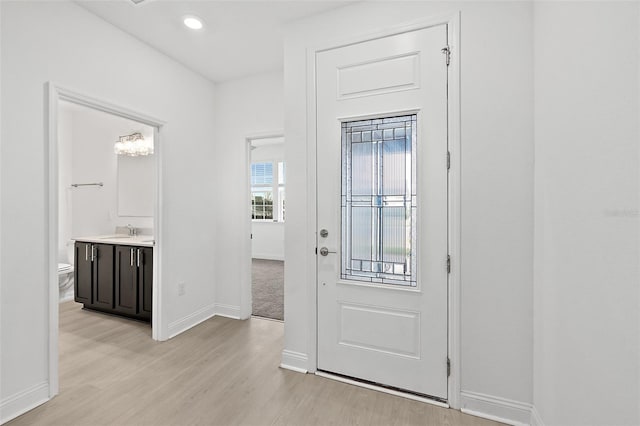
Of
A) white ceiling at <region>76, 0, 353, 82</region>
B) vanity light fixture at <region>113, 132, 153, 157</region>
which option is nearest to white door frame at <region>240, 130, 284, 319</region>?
white ceiling at <region>76, 0, 353, 82</region>

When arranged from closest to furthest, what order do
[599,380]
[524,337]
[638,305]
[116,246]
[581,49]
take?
[638,305] < [599,380] < [581,49] < [524,337] < [116,246]

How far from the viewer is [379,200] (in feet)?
6.93

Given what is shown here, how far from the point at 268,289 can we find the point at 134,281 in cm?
191

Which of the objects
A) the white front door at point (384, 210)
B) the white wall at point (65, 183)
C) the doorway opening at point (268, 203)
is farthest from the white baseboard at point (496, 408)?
the white wall at point (65, 183)

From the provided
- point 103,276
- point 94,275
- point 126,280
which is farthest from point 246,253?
point 94,275

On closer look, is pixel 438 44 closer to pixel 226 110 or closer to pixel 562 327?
pixel 562 327

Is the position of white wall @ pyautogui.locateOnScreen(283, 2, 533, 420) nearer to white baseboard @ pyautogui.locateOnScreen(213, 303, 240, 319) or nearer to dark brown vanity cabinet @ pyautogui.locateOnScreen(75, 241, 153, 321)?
white baseboard @ pyautogui.locateOnScreen(213, 303, 240, 319)

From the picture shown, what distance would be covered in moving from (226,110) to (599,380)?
12.2 ft

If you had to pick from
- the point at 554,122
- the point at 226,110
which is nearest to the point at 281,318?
the point at 226,110

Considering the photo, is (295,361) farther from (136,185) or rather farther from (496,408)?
(136,185)

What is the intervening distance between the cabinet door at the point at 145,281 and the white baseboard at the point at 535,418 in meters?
3.34

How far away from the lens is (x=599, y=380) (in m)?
1.11

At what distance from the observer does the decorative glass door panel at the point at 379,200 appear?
→ 203 centimetres

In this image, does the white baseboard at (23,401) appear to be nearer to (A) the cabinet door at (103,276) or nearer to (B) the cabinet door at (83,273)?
(A) the cabinet door at (103,276)
